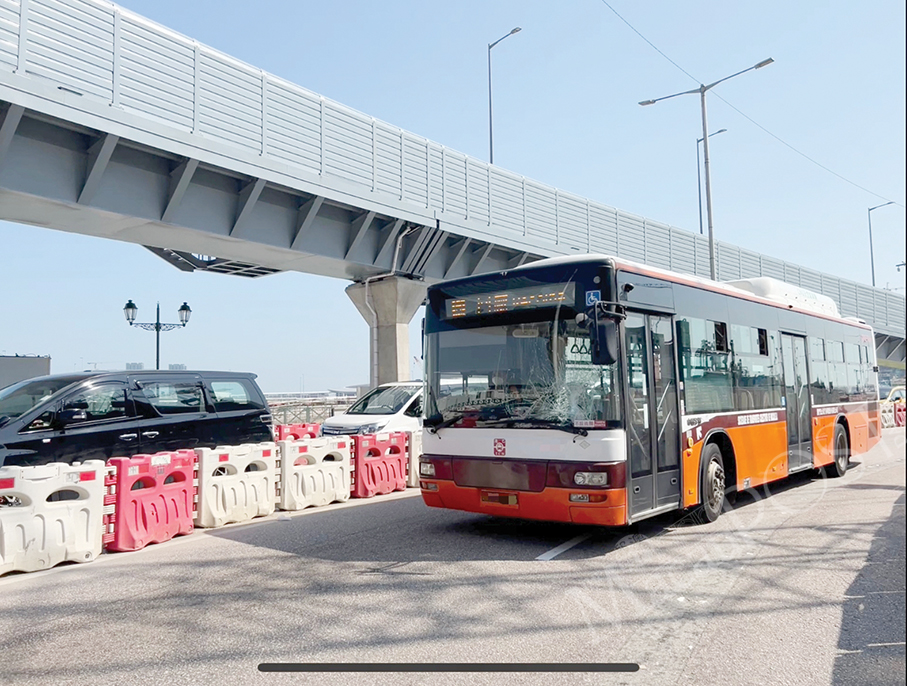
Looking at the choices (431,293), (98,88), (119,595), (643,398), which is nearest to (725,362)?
(643,398)

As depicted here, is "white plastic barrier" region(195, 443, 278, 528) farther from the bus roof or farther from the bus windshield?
the bus roof

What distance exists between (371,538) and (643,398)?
3.34 meters

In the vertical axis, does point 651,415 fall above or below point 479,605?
above

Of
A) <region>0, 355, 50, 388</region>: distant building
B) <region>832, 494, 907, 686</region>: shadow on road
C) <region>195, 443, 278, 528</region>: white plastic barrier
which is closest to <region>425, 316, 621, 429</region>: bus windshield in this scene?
<region>832, 494, 907, 686</region>: shadow on road

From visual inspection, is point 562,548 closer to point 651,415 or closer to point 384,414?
point 651,415

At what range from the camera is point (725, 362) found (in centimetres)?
974

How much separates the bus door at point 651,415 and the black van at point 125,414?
6627mm

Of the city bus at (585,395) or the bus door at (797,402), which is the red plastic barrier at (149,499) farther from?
the bus door at (797,402)

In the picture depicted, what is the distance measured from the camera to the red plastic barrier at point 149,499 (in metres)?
8.24

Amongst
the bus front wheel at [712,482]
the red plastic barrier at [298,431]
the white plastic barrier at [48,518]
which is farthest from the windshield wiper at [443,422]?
the red plastic barrier at [298,431]

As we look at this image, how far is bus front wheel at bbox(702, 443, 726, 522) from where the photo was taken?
355 inches

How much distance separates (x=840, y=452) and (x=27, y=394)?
42.6 feet

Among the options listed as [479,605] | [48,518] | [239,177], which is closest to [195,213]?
[239,177]

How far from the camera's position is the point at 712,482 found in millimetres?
9188
